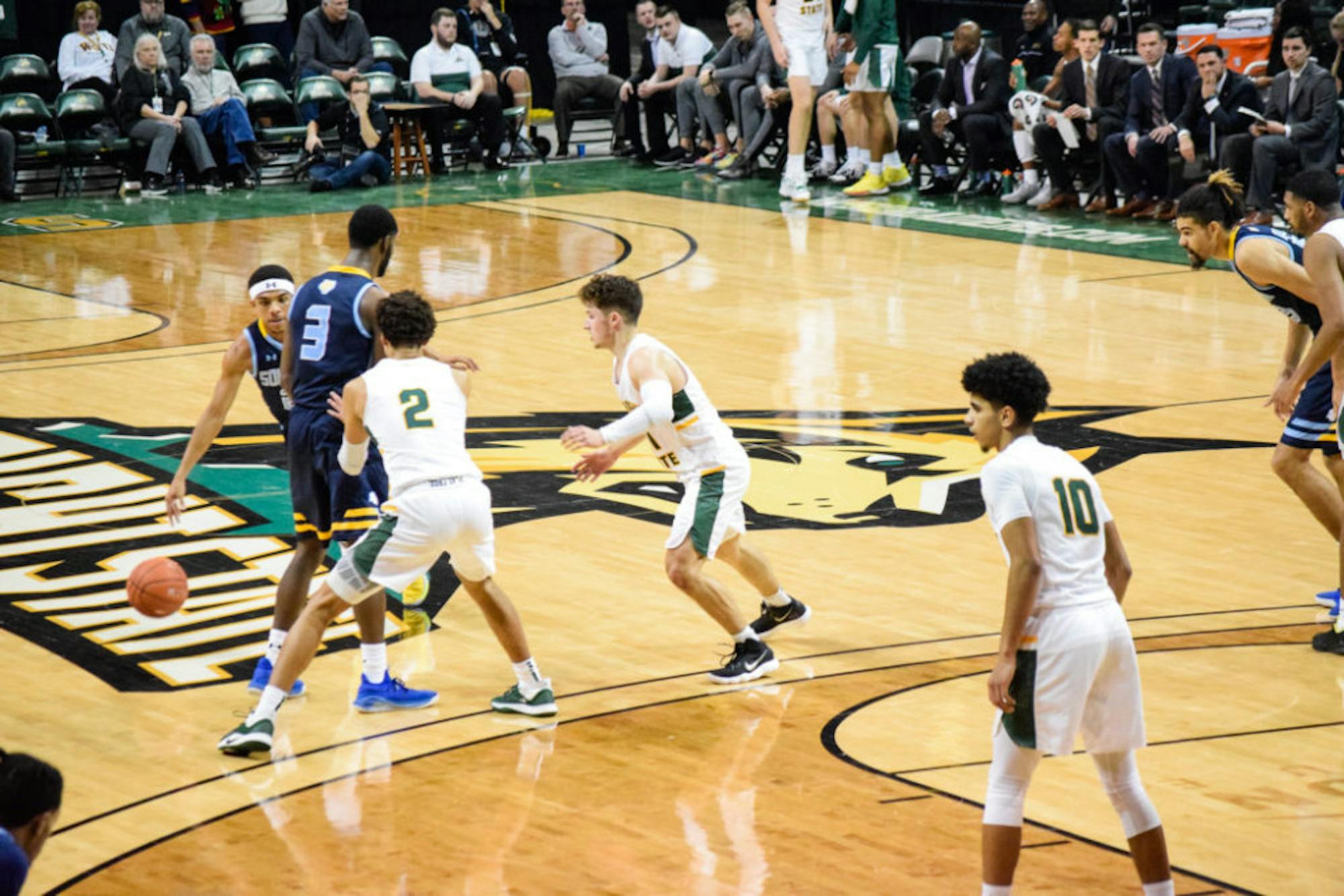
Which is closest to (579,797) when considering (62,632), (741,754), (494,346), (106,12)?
(741,754)

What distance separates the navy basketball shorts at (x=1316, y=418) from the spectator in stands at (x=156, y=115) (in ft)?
48.7

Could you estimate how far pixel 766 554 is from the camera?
855 cm

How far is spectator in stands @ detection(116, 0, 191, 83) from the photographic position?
2023cm

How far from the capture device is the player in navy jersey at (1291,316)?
735 cm

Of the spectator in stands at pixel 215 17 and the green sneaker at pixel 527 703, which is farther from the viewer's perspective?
the spectator in stands at pixel 215 17

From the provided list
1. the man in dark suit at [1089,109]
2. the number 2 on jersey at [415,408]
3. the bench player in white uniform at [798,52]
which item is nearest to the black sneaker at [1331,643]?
the number 2 on jersey at [415,408]

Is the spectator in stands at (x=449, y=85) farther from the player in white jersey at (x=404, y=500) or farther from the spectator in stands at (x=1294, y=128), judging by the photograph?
the player in white jersey at (x=404, y=500)

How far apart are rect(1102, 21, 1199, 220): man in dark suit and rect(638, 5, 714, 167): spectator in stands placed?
19.6ft

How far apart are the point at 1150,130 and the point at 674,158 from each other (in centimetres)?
692

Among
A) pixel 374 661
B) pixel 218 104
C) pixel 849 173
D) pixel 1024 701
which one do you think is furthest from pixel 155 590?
pixel 849 173

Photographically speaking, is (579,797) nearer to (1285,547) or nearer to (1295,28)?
(1285,547)

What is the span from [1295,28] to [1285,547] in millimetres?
9285

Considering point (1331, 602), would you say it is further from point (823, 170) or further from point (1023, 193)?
point (823, 170)

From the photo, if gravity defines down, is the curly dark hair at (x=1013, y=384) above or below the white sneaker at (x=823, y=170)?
above
